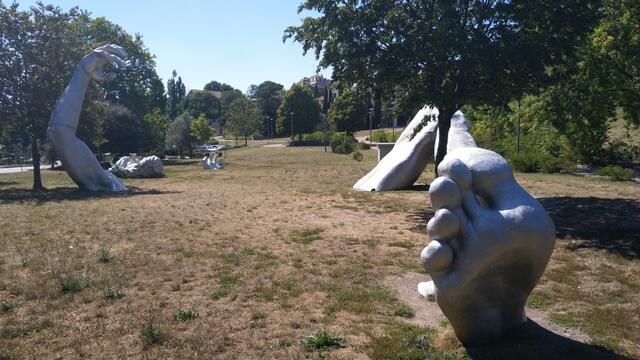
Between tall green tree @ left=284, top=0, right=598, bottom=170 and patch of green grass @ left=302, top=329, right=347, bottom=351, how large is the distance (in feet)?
27.7

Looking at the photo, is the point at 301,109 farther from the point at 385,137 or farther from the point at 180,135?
the point at 180,135

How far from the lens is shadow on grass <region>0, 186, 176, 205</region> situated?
58.5 feet

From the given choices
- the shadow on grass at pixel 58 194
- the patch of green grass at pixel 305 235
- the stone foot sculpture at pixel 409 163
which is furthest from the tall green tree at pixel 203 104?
the patch of green grass at pixel 305 235

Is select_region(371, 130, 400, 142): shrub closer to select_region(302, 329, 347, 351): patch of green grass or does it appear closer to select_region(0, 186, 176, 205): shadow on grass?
select_region(0, 186, 176, 205): shadow on grass

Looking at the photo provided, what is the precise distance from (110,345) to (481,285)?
3.75 metres

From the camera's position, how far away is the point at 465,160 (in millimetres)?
5066

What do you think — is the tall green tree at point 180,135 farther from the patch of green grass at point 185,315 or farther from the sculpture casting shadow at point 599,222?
the patch of green grass at point 185,315

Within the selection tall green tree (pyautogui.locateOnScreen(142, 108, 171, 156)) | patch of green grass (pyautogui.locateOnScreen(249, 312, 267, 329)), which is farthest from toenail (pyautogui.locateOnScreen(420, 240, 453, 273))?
tall green tree (pyautogui.locateOnScreen(142, 108, 171, 156))

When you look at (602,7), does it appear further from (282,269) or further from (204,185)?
(204,185)

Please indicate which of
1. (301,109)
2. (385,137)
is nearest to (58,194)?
(385,137)

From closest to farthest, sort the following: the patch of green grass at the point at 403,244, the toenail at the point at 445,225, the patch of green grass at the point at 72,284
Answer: the toenail at the point at 445,225
the patch of green grass at the point at 72,284
the patch of green grass at the point at 403,244

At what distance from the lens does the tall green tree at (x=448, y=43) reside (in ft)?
40.0

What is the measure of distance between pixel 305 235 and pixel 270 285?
3.54 metres

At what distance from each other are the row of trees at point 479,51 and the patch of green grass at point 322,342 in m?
8.47
